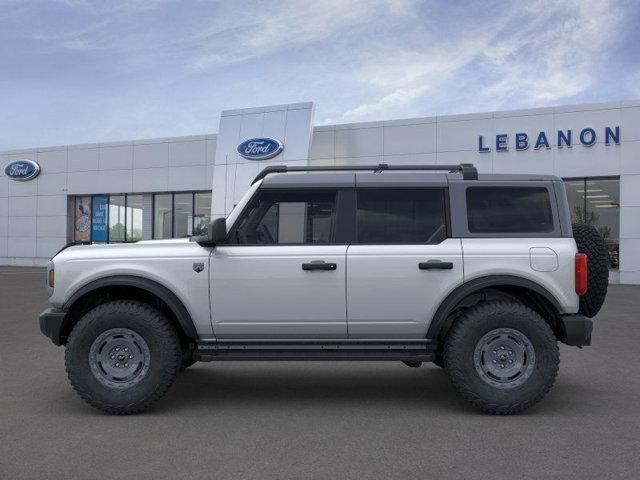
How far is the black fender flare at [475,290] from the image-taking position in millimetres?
5219

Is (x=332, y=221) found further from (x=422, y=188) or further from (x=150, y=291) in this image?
(x=150, y=291)

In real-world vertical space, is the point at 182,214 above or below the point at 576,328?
above

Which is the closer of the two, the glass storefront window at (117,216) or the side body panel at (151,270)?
the side body panel at (151,270)

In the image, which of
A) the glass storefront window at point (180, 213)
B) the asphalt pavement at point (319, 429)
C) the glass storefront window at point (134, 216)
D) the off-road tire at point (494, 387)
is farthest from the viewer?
the glass storefront window at point (134, 216)

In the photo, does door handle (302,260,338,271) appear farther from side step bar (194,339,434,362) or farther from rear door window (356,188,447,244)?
side step bar (194,339,434,362)

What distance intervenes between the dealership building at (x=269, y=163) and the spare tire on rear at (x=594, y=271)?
17.4 meters

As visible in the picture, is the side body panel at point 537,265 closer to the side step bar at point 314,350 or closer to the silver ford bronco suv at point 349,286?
the silver ford bronco suv at point 349,286

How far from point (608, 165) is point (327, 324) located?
19.2 metres

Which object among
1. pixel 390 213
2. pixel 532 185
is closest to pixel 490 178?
pixel 532 185

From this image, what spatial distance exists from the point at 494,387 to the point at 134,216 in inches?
1077

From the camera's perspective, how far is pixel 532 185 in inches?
215

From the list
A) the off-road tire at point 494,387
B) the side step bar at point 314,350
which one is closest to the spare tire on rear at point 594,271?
the off-road tire at point 494,387

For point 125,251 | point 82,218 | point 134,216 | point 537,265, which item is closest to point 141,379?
point 125,251

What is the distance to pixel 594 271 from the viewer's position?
5559 mm
